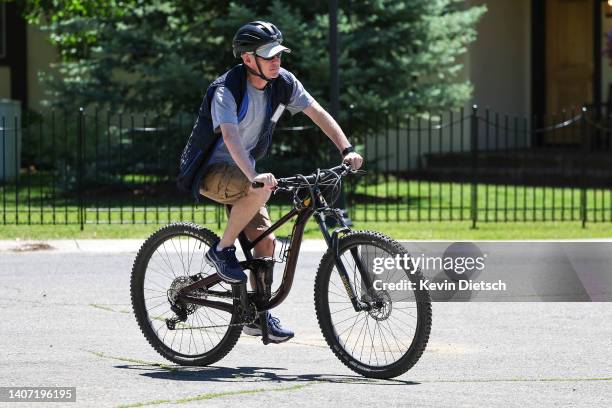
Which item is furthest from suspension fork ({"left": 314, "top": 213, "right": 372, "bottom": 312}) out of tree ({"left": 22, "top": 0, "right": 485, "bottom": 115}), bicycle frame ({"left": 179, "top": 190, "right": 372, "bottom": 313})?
tree ({"left": 22, "top": 0, "right": 485, "bottom": 115})

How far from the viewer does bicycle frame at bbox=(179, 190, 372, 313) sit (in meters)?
7.25

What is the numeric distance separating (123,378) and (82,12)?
1668cm

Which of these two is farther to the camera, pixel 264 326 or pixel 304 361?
pixel 304 361

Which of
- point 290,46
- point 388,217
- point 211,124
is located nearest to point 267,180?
point 211,124

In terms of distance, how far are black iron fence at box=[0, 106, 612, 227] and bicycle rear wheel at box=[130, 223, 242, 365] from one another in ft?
23.8

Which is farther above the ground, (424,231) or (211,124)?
(211,124)

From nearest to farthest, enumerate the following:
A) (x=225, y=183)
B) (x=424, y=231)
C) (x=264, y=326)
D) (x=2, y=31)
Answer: (x=225, y=183), (x=264, y=326), (x=424, y=231), (x=2, y=31)

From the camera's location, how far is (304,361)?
793 centimetres

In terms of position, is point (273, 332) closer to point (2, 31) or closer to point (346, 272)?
point (346, 272)

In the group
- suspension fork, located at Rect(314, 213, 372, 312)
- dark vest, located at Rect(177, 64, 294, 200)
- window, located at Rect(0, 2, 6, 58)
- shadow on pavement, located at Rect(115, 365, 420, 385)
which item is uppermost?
window, located at Rect(0, 2, 6, 58)

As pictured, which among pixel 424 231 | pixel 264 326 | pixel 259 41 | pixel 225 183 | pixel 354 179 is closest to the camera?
pixel 259 41

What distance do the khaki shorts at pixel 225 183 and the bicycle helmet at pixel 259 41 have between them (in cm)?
52

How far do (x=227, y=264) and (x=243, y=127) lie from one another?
2.41 ft

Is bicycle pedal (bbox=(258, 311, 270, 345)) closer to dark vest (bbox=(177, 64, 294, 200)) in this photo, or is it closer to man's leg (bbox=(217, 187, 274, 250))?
man's leg (bbox=(217, 187, 274, 250))
